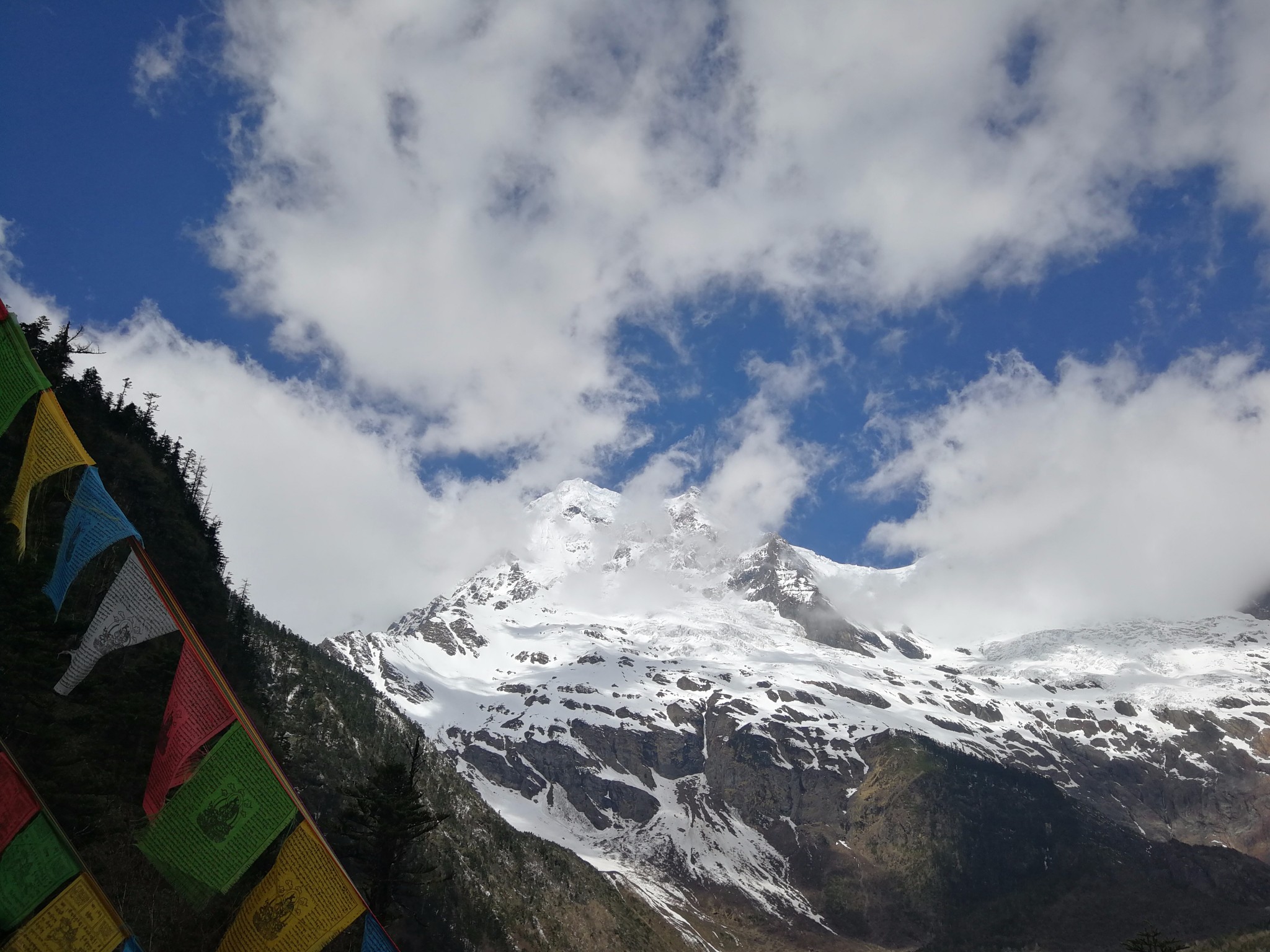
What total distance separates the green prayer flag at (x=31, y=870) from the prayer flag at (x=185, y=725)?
238cm

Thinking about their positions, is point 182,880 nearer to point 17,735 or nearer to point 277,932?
point 277,932

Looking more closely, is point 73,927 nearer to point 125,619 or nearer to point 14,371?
point 125,619

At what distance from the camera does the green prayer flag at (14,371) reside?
661 inches

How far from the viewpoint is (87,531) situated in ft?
58.3

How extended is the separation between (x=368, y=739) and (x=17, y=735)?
316ft

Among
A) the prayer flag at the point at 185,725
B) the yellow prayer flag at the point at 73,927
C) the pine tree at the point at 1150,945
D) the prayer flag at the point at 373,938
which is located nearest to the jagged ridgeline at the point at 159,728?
the prayer flag at the point at 185,725

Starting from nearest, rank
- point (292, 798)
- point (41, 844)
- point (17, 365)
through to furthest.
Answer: point (41, 844), point (17, 365), point (292, 798)

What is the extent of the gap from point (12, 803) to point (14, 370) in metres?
8.20

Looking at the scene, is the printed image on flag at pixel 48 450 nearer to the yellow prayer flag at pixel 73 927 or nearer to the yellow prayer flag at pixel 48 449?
the yellow prayer flag at pixel 48 449

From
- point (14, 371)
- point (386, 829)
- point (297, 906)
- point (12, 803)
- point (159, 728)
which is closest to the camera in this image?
point (12, 803)

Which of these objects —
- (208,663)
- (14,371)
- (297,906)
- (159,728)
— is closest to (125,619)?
(208,663)

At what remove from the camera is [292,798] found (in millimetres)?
18469

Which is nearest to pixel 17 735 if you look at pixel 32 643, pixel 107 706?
pixel 32 643

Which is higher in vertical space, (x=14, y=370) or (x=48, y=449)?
(x=14, y=370)
